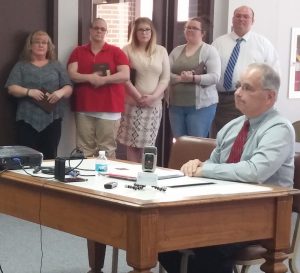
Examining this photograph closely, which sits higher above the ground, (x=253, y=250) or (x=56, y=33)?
(x=56, y=33)

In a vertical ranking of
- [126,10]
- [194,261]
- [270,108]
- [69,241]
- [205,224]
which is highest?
[126,10]

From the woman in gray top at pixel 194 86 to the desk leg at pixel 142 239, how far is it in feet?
10.6

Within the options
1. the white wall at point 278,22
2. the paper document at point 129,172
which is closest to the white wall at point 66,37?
the white wall at point 278,22

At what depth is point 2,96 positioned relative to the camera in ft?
16.2

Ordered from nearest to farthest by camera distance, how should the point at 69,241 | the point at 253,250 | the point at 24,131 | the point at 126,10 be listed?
the point at 253,250, the point at 69,241, the point at 24,131, the point at 126,10

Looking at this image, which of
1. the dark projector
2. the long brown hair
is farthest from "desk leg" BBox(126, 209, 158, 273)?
the long brown hair

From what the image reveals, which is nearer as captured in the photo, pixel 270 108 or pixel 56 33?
pixel 270 108

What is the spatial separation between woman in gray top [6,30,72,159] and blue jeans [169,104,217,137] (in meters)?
0.92

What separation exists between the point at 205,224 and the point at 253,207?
215 mm

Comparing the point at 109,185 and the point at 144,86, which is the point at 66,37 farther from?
the point at 109,185

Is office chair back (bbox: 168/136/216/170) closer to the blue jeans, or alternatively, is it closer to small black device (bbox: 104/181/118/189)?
small black device (bbox: 104/181/118/189)

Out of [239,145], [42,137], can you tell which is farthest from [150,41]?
[239,145]

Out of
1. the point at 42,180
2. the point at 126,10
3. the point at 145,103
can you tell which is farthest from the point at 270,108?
the point at 126,10

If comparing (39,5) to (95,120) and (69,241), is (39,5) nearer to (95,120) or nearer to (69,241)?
(95,120)
